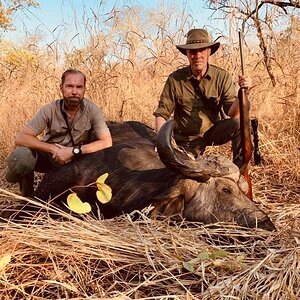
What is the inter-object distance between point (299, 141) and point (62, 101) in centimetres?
270

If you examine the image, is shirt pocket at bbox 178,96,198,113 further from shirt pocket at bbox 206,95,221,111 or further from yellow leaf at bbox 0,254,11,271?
yellow leaf at bbox 0,254,11,271

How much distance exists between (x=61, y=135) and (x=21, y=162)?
1.49 feet

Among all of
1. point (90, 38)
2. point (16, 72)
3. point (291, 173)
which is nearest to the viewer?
point (291, 173)

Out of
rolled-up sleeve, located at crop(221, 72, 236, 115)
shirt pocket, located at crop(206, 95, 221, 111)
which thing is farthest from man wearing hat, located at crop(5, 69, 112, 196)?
rolled-up sleeve, located at crop(221, 72, 236, 115)

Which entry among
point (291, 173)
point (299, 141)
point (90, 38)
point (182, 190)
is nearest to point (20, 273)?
point (182, 190)

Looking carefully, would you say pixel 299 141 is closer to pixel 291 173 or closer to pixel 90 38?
pixel 291 173

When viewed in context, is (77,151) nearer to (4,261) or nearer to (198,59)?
(198,59)

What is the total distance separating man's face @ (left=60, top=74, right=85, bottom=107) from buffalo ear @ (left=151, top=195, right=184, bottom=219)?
159 centimetres

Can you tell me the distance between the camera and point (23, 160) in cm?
445

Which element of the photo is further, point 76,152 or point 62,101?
point 62,101

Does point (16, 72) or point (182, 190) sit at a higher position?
point (16, 72)

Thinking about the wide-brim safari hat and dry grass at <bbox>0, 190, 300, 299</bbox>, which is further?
the wide-brim safari hat

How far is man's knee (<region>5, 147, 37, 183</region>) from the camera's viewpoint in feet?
14.6

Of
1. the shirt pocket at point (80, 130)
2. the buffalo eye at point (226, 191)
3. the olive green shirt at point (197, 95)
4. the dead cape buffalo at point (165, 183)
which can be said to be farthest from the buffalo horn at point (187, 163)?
the olive green shirt at point (197, 95)
